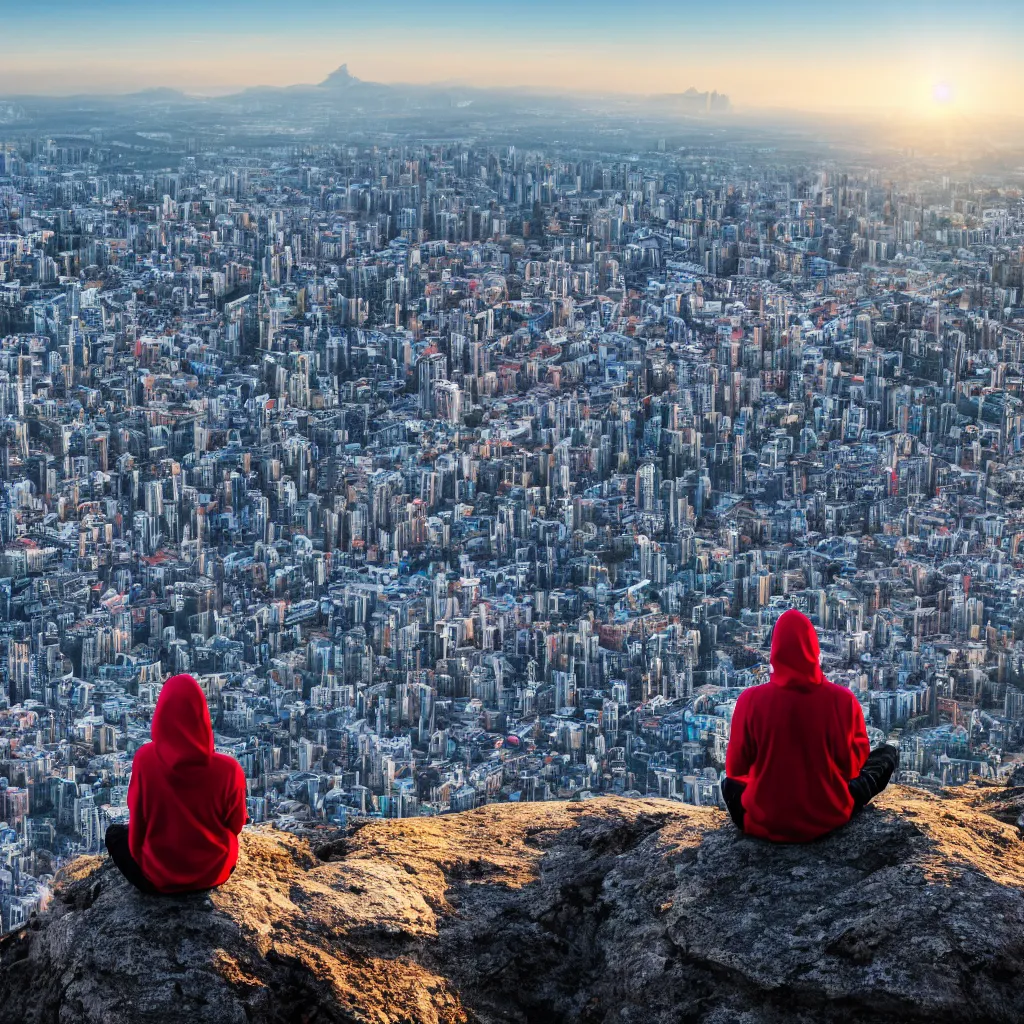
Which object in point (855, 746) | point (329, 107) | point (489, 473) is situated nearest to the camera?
point (855, 746)

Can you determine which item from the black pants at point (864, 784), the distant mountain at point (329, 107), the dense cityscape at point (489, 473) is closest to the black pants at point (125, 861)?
the black pants at point (864, 784)

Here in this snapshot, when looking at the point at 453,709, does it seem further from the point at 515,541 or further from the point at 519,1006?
the point at 519,1006

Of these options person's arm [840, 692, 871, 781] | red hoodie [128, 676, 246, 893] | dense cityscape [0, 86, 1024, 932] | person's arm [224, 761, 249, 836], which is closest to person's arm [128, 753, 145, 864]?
red hoodie [128, 676, 246, 893]

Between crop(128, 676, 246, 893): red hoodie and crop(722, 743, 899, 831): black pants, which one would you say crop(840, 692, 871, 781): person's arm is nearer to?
crop(722, 743, 899, 831): black pants

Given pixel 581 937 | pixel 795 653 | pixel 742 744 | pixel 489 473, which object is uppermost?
pixel 795 653

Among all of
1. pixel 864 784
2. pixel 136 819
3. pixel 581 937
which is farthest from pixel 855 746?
pixel 136 819

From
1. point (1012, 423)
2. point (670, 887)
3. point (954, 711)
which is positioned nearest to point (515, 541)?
point (954, 711)

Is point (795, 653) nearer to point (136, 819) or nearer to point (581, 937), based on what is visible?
point (581, 937)

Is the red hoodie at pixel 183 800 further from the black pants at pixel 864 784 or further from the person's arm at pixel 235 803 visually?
the black pants at pixel 864 784
